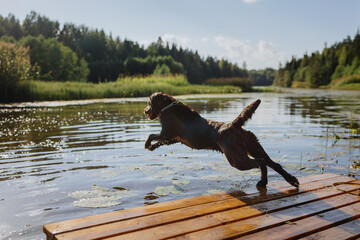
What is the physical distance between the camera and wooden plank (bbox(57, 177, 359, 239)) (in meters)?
3.21

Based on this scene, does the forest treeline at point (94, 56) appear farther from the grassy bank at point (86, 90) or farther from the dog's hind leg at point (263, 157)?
the dog's hind leg at point (263, 157)

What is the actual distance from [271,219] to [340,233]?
2.19 ft

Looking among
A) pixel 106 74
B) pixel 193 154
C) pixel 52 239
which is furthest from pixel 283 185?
pixel 106 74

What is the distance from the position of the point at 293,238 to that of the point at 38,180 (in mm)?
4827

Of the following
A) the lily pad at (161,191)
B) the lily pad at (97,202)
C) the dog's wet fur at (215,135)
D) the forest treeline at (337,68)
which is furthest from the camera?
the forest treeline at (337,68)

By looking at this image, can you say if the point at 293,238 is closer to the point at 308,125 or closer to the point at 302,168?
the point at 302,168

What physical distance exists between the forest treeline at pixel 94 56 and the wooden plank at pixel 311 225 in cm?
5700

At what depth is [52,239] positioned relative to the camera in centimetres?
313

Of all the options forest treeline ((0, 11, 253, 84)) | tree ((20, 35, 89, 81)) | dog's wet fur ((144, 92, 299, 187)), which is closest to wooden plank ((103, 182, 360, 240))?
dog's wet fur ((144, 92, 299, 187))

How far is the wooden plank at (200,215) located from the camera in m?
3.21

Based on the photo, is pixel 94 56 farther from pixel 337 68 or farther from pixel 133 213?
pixel 133 213

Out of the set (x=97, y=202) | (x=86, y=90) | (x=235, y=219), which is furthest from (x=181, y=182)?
(x=86, y=90)

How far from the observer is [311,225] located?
3.43 m

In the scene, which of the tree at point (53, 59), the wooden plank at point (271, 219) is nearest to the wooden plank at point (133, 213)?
the wooden plank at point (271, 219)
